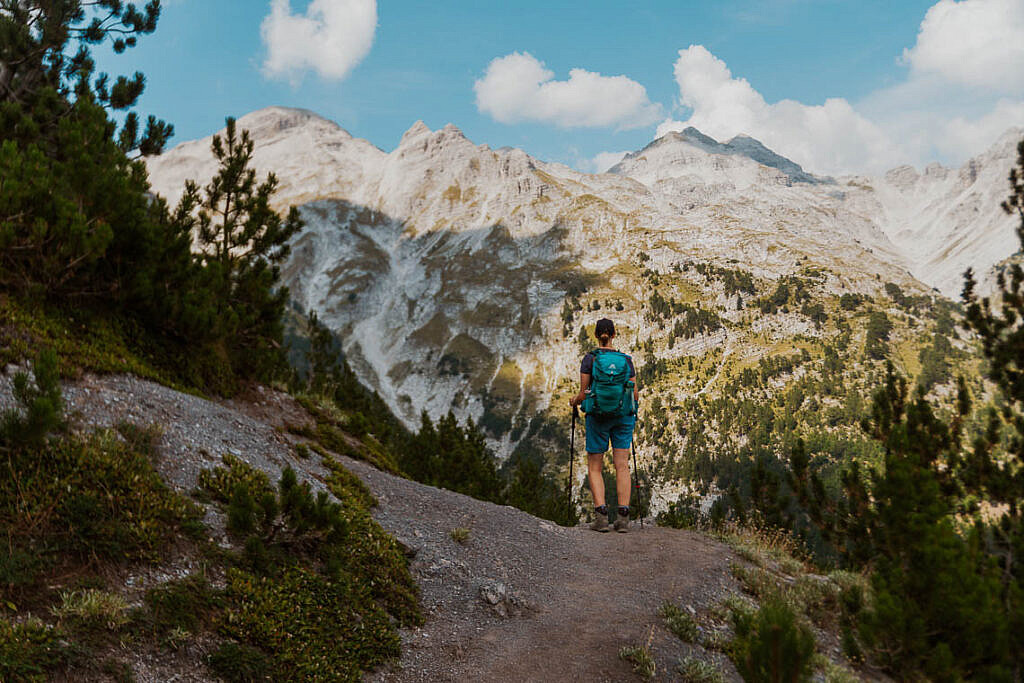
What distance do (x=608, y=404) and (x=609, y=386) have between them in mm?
360

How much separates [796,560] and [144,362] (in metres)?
14.1

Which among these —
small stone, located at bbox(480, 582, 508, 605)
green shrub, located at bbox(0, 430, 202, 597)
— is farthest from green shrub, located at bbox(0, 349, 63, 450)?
small stone, located at bbox(480, 582, 508, 605)

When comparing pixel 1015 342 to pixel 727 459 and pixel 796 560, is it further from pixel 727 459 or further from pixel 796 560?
pixel 727 459

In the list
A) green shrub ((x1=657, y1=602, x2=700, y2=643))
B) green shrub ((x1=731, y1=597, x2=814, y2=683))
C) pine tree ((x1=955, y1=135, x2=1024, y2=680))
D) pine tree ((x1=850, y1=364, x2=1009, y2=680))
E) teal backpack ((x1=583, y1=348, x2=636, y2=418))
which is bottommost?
green shrub ((x1=657, y1=602, x2=700, y2=643))

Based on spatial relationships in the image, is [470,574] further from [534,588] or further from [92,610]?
[92,610]

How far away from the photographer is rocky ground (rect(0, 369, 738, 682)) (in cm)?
638

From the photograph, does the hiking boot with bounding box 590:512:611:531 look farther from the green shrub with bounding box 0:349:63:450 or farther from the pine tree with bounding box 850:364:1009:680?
the green shrub with bounding box 0:349:63:450

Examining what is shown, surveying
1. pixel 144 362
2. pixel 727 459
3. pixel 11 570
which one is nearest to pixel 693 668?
pixel 11 570

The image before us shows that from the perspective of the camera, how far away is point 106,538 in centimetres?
530

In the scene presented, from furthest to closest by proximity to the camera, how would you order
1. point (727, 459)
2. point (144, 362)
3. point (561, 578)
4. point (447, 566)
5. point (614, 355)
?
1. point (727, 459)
2. point (614, 355)
3. point (144, 362)
4. point (561, 578)
5. point (447, 566)

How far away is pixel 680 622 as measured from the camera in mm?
7398

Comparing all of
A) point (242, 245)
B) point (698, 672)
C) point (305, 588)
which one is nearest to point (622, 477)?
point (698, 672)

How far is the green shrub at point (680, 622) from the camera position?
719 centimetres

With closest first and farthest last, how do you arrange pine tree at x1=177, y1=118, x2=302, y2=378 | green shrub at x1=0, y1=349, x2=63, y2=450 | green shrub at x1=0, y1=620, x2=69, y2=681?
green shrub at x1=0, y1=620, x2=69, y2=681 → green shrub at x1=0, y1=349, x2=63, y2=450 → pine tree at x1=177, y1=118, x2=302, y2=378
